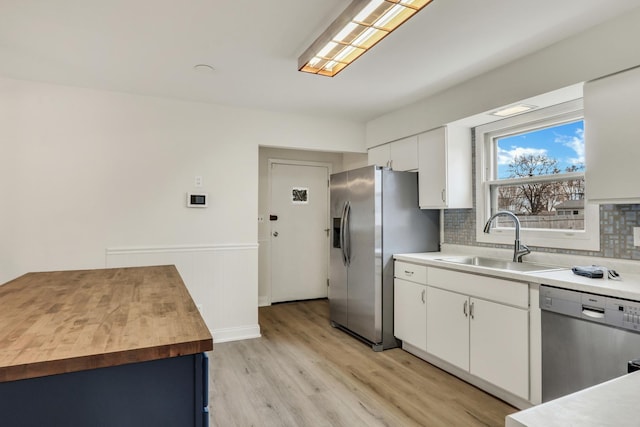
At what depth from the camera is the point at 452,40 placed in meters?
2.26

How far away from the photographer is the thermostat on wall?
3494mm

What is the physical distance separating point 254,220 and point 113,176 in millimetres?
1337

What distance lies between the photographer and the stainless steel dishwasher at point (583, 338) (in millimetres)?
1715

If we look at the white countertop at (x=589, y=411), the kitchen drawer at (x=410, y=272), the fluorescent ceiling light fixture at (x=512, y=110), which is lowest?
the kitchen drawer at (x=410, y=272)

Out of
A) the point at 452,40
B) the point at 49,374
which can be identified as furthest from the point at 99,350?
the point at 452,40

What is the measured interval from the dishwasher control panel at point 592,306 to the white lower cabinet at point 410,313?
40.9 inches

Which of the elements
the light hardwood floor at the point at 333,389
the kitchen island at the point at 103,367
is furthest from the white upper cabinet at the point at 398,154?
the kitchen island at the point at 103,367

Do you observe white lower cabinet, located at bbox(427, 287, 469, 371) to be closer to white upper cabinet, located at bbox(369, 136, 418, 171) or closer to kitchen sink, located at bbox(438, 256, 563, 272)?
kitchen sink, located at bbox(438, 256, 563, 272)

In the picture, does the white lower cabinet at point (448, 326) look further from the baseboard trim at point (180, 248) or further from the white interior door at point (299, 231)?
the white interior door at point (299, 231)

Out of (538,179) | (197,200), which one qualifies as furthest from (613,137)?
(197,200)

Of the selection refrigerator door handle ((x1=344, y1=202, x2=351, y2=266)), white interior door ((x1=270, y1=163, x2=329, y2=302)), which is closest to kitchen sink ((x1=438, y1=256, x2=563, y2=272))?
refrigerator door handle ((x1=344, y1=202, x2=351, y2=266))

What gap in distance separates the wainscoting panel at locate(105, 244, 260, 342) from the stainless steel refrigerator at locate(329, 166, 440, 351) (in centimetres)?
94

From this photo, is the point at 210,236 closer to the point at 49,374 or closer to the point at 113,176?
the point at 113,176

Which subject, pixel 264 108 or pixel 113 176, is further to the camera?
pixel 264 108
